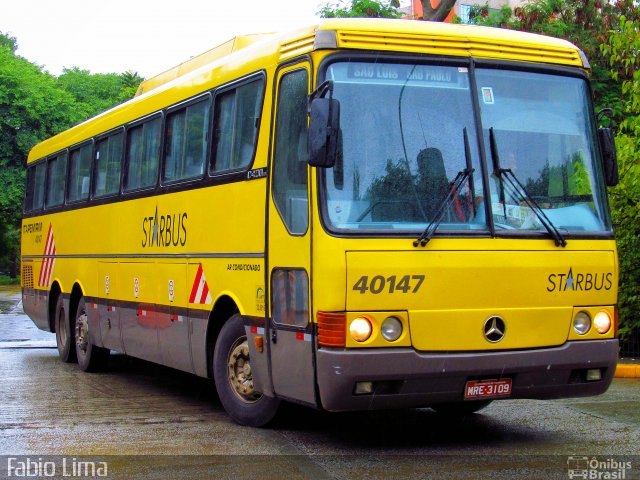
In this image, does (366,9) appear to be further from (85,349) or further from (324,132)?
(324,132)

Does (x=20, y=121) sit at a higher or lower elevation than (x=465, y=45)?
higher

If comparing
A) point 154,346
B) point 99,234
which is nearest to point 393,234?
point 154,346

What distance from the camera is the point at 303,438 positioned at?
8727 mm

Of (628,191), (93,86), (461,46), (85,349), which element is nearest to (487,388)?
(461,46)

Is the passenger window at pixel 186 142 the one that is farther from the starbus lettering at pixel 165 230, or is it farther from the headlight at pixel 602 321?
the headlight at pixel 602 321

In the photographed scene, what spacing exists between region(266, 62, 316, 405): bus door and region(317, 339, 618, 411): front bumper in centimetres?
31

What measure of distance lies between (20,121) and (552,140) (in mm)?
43922

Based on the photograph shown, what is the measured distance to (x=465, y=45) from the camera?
8.21 meters

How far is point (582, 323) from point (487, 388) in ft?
3.20

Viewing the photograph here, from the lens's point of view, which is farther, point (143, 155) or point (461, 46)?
point (143, 155)

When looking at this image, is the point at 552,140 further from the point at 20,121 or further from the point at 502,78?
the point at 20,121

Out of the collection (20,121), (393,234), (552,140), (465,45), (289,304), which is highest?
(20,121)

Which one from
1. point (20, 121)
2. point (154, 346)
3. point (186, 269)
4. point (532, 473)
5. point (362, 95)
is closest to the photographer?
point (532, 473)

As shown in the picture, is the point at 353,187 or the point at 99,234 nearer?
the point at 353,187
